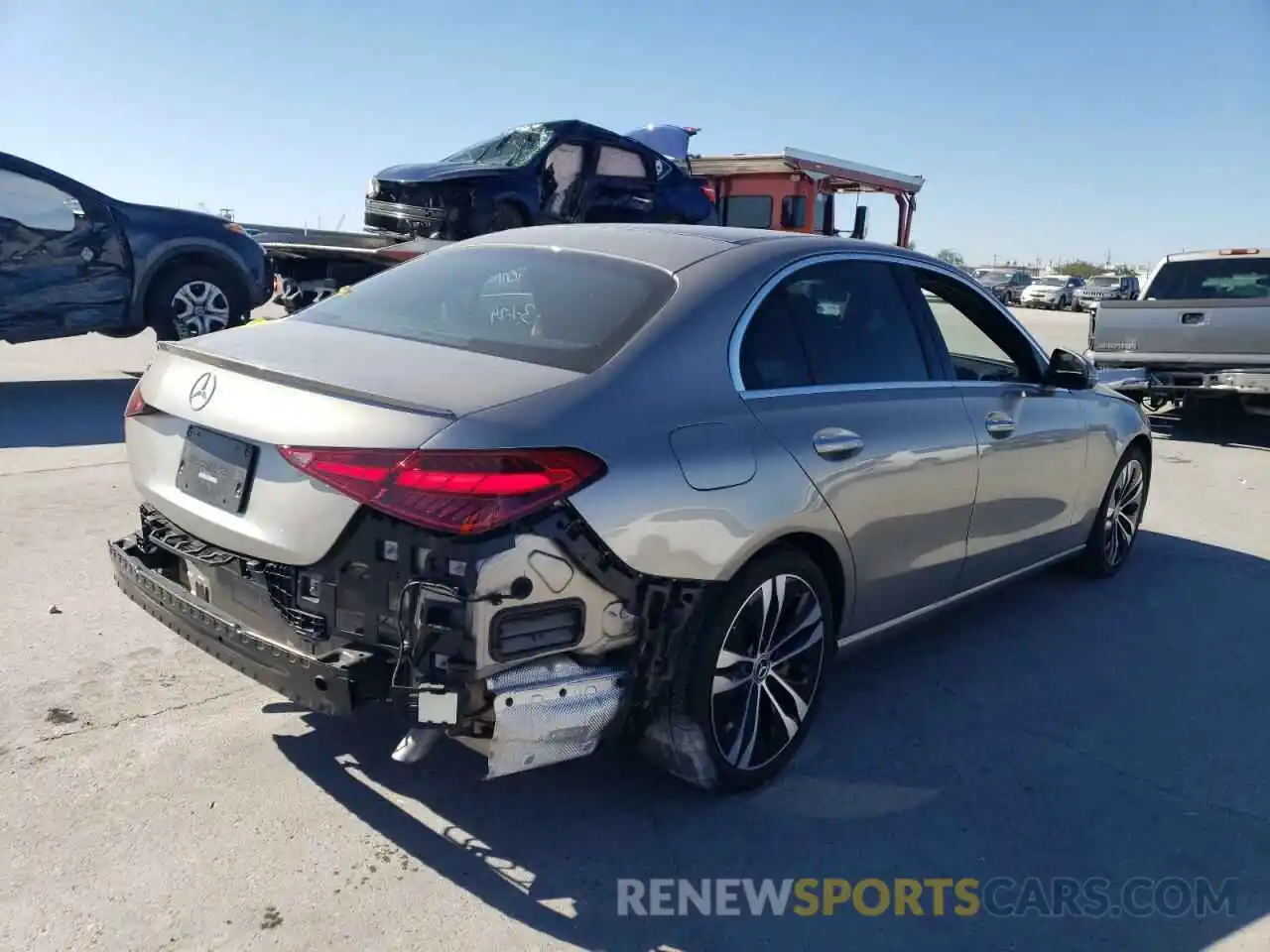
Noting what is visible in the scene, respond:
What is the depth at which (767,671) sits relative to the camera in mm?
3262

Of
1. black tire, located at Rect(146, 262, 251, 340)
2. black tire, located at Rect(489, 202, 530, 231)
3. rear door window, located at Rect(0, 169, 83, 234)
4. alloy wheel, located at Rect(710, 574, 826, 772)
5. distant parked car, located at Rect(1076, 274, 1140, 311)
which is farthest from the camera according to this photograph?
distant parked car, located at Rect(1076, 274, 1140, 311)

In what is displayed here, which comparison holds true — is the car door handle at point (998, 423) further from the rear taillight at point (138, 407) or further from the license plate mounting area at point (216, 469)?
the rear taillight at point (138, 407)

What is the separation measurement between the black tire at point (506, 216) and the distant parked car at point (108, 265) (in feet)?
7.63

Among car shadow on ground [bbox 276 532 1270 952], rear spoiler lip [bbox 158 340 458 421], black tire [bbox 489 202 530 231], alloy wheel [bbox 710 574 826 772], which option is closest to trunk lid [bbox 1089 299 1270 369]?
black tire [bbox 489 202 530 231]

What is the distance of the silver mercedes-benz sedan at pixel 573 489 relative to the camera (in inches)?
100

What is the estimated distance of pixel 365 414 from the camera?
263 centimetres

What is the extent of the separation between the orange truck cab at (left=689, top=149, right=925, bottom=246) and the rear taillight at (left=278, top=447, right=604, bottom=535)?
13.1 meters

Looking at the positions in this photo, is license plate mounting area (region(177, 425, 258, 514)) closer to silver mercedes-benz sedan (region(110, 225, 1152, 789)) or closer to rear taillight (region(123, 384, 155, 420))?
silver mercedes-benz sedan (region(110, 225, 1152, 789))

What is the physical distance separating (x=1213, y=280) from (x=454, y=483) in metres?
10.9

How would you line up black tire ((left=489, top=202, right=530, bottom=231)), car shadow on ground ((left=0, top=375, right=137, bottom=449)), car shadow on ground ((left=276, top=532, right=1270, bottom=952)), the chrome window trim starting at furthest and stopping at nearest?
black tire ((left=489, top=202, right=530, bottom=231)), car shadow on ground ((left=0, top=375, right=137, bottom=449)), the chrome window trim, car shadow on ground ((left=276, top=532, right=1270, bottom=952))

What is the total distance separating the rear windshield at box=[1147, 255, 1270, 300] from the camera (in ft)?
35.2

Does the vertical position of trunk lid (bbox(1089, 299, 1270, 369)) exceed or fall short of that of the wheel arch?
it exceeds it

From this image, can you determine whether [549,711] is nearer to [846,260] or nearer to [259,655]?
[259,655]

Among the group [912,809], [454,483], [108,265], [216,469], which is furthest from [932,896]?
[108,265]
